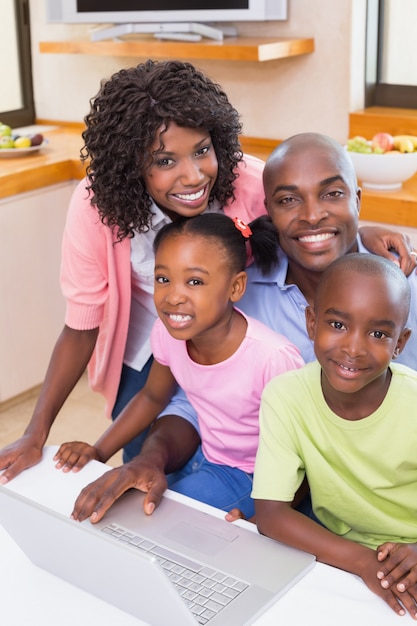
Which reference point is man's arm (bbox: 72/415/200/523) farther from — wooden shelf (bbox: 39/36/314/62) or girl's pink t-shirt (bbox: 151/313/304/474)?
wooden shelf (bbox: 39/36/314/62)

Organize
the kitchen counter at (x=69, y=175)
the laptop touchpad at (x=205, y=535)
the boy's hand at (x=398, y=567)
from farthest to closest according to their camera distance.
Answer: the kitchen counter at (x=69, y=175) → the laptop touchpad at (x=205, y=535) → the boy's hand at (x=398, y=567)

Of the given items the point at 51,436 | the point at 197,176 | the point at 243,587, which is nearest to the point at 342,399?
the point at 243,587

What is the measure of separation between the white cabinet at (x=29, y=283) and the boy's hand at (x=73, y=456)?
1486 millimetres

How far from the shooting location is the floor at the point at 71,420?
9.21 ft

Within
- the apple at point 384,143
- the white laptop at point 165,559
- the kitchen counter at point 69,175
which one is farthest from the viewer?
the apple at point 384,143

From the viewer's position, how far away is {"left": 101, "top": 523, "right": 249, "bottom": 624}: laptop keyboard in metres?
1.03

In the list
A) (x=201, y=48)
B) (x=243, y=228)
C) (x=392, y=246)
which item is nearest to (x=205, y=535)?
(x=243, y=228)

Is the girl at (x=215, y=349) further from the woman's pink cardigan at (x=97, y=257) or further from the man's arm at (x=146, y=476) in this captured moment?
the woman's pink cardigan at (x=97, y=257)

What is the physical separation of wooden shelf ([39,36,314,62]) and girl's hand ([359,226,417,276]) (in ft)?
3.72

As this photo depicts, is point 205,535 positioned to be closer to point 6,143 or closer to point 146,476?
point 146,476

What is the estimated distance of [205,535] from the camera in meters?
1.18

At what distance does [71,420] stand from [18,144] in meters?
0.94

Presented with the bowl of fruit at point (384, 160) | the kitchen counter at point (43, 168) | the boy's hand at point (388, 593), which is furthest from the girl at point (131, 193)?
the kitchen counter at point (43, 168)

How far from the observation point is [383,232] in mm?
1666
